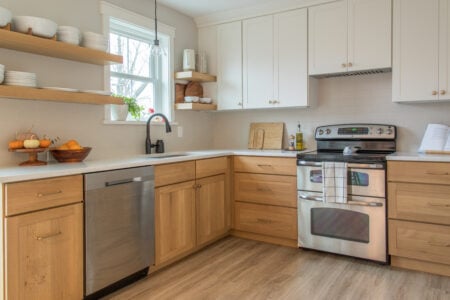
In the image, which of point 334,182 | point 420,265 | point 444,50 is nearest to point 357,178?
point 334,182

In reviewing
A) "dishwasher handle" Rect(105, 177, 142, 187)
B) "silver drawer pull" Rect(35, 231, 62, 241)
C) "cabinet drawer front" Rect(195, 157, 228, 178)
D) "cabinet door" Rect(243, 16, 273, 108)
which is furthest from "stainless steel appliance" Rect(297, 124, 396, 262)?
"silver drawer pull" Rect(35, 231, 62, 241)

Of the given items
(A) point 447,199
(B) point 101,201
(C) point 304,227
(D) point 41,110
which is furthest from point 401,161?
(D) point 41,110

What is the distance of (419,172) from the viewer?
2.68 metres

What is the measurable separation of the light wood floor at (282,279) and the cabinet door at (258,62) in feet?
5.14

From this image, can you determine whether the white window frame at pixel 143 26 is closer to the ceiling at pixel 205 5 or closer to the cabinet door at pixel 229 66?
the ceiling at pixel 205 5

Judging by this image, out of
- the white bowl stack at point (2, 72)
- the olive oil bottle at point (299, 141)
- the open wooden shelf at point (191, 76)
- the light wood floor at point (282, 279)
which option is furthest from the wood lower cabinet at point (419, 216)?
the white bowl stack at point (2, 72)

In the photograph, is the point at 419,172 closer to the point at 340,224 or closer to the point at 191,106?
the point at 340,224

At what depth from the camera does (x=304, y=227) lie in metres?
3.20

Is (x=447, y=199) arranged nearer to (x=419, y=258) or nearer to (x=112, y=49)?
(x=419, y=258)

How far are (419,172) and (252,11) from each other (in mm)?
2225

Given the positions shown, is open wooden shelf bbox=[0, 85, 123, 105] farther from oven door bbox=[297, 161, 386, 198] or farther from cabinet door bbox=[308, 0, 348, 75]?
cabinet door bbox=[308, 0, 348, 75]

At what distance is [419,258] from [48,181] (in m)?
2.60

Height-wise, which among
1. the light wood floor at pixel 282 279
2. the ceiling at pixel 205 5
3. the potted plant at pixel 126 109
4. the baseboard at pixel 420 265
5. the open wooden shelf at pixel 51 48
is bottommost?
the light wood floor at pixel 282 279

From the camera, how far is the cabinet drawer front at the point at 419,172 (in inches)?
102
